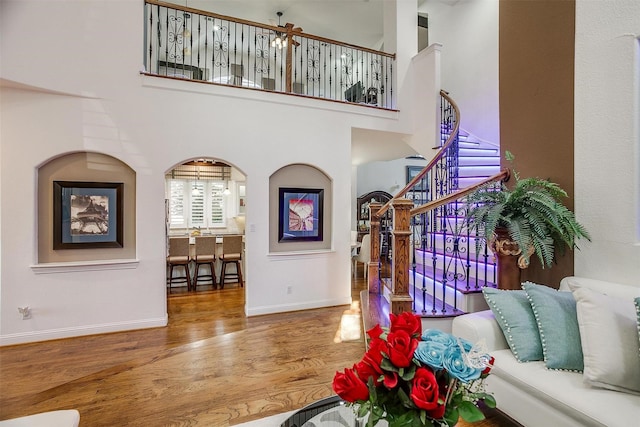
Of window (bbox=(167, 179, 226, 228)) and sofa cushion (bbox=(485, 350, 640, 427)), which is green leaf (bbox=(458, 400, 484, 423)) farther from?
window (bbox=(167, 179, 226, 228))

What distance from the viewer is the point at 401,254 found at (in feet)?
8.91

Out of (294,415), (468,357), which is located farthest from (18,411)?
(468,357)

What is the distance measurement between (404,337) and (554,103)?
2619 millimetres

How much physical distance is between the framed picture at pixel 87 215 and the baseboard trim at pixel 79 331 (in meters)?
0.95

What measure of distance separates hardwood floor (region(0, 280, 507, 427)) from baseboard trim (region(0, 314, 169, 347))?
9 cm

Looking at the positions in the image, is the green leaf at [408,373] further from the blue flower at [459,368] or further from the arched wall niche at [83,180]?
the arched wall niche at [83,180]

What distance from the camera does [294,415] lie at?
4.86 ft

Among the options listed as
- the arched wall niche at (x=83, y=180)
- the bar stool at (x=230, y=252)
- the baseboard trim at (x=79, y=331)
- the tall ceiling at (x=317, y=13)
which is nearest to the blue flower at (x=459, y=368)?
the baseboard trim at (x=79, y=331)

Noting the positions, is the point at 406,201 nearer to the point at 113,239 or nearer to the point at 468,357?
the point at 468,357

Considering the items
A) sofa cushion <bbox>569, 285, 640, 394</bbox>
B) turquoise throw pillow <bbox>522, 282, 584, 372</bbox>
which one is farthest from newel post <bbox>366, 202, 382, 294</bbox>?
sofa cushion <bbox>569, 285, 640, 394</bbox>

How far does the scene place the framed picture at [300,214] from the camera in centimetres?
452

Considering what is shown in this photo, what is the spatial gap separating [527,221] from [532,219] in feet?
0.12

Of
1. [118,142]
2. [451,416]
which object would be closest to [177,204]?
[118,142]

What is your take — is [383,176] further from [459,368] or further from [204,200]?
[459,368]
